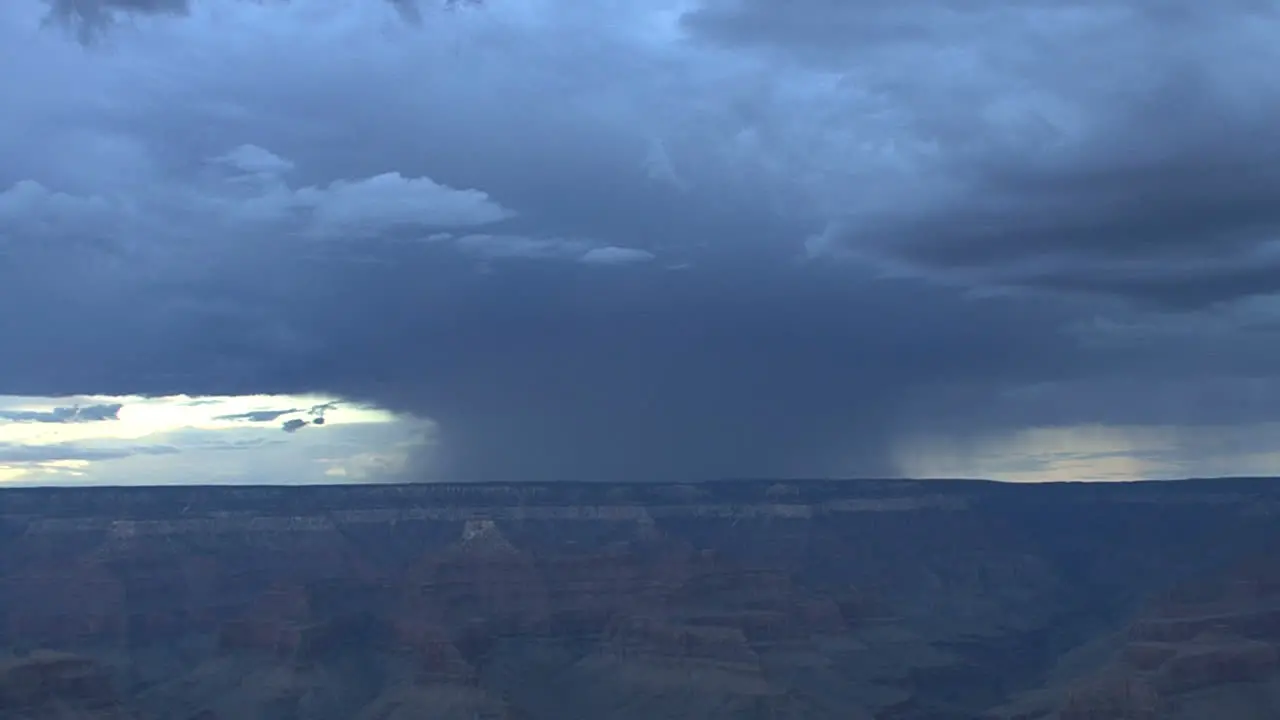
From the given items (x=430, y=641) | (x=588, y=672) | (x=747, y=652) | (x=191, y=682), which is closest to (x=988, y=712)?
(x=747, y=652)

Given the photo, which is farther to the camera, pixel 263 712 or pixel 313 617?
pixel 313 617

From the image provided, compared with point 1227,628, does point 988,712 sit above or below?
below

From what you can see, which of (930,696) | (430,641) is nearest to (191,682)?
(430,641)

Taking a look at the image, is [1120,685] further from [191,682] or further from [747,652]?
[191,682]

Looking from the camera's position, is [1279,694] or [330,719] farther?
[330,719]

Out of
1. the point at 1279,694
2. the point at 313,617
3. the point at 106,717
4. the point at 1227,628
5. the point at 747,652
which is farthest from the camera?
the point at 313,617

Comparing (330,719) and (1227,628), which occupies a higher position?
(1227,628)

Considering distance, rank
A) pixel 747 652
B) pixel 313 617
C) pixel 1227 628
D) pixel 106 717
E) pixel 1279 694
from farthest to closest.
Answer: pixel 313 617
pixel 747 652
pixel 1227 628
pixel 1279 694
pixel 106 717

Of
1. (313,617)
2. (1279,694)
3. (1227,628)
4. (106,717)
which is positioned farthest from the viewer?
(313,617)

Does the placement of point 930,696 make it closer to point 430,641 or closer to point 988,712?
point 988,712
